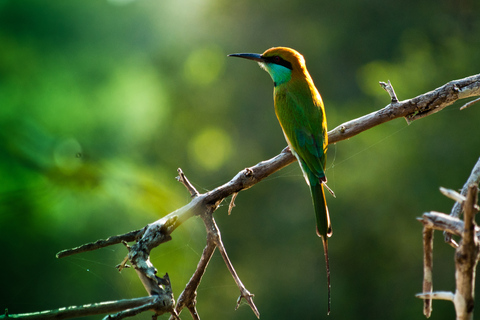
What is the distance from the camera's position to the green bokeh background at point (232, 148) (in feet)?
16.9

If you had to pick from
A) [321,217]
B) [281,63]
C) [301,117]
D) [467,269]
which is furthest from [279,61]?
[467,269]

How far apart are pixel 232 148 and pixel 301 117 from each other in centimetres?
471

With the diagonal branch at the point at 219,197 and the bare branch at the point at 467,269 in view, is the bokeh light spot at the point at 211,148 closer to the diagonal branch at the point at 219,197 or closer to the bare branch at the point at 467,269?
the diagonal branch at the point at 219,197

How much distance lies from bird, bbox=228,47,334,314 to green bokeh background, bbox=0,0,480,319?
2383 millimetres

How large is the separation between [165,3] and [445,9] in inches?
155

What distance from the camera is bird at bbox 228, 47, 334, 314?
66.7 inches

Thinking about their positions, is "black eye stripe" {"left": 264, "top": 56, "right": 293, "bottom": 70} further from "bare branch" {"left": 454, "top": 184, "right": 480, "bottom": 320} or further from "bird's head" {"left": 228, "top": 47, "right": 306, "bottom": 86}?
"bare branch" {"left": 454, "top": 184, "right": 480, "bottom": 320}

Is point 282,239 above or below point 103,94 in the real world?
below

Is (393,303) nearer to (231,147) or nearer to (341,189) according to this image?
(341,189)

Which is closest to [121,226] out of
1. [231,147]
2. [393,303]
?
[231,147]

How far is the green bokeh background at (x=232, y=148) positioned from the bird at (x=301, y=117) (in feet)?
7.82

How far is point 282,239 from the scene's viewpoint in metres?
6.21

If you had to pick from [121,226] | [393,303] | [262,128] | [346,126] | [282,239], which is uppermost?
[262,128]

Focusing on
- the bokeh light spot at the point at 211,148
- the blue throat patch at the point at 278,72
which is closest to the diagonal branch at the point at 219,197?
the blue throat patch at the point at 278,72
